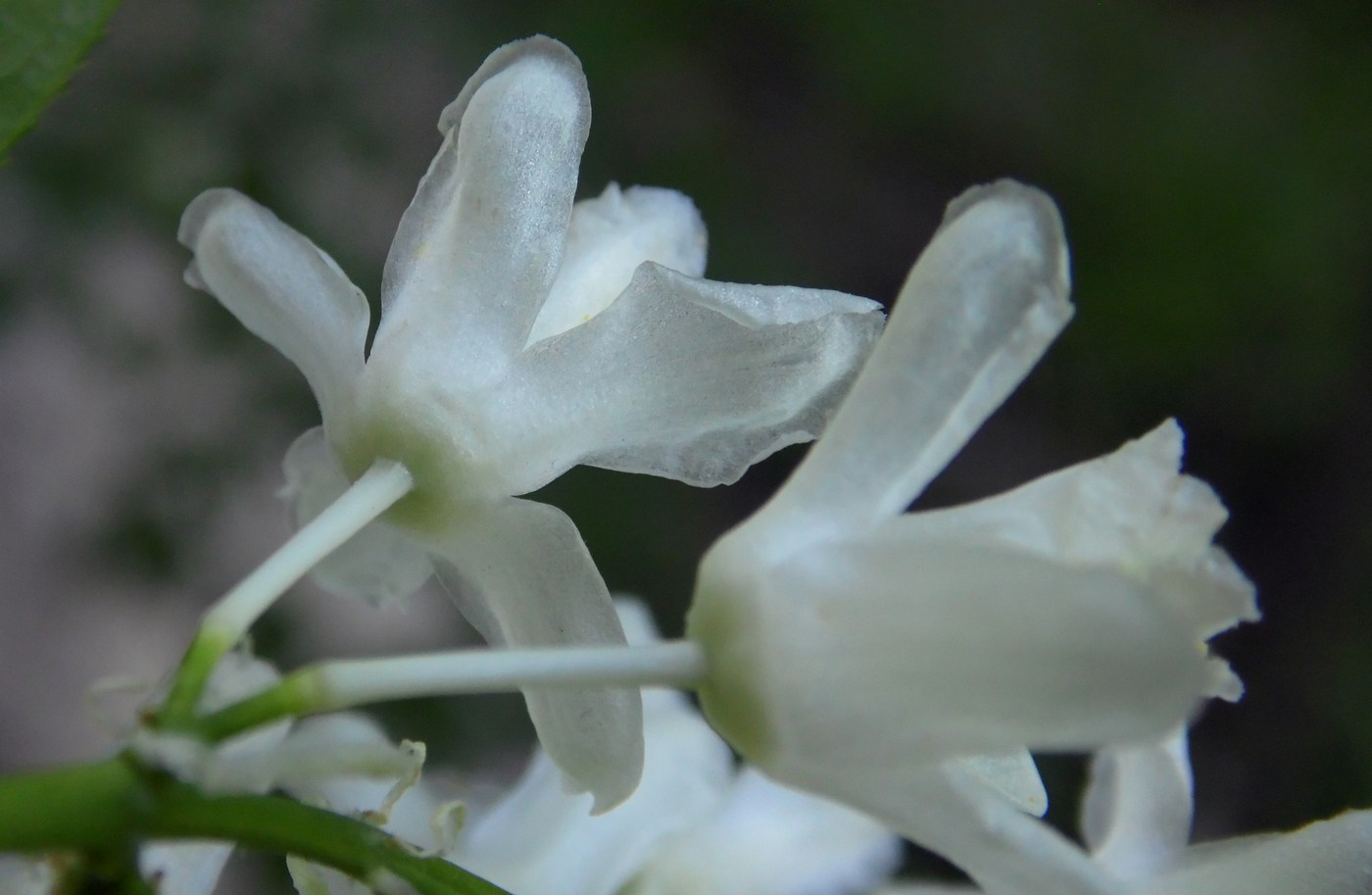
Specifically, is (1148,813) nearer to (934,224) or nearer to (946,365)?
(946,365)

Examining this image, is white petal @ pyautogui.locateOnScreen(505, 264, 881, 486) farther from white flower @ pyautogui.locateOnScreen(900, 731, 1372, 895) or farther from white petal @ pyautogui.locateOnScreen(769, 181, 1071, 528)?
white flower @ pyautogui.locateOnScreen(900, 731, 1372, 895)

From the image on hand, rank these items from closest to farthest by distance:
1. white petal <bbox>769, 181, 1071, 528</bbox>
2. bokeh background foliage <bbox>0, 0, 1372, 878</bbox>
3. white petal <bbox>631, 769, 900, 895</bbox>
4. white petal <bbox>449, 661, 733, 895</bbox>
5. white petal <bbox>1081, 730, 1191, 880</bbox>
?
white petal <bbox>769, 181, 1071, 528</bbox> < white petal <bbox>1081, 730, 1191, 880</bbox> < white petal <bbox>449, 661, 733, 895</bbox> < white petal <bbox>631, 769, 900, 895</bbox> < bokeh background foliage <bbox>0, 0, 1372, 878</bbox>

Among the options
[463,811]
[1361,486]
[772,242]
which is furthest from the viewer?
[1361,486]

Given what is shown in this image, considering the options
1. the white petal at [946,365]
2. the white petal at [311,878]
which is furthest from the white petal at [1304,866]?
the white petal at [311,878]

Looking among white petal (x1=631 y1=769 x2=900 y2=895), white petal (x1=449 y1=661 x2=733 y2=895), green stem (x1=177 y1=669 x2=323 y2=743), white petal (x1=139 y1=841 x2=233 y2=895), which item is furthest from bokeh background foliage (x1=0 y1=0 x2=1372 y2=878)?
green stem (x1=177 y1=669 x2=323 y2=743)

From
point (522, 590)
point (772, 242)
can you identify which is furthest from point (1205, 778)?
point (522, 590)

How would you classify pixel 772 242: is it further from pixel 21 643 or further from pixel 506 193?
pixel 506 193
